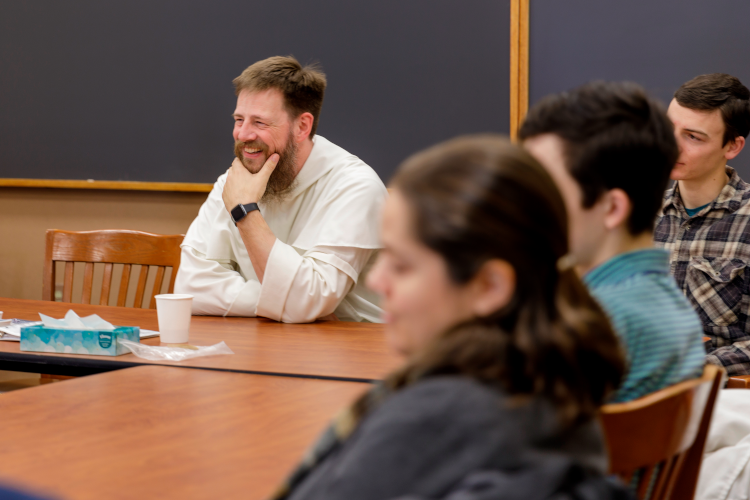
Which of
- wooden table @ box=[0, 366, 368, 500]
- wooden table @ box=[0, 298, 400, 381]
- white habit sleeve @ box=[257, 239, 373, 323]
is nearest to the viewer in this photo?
wooden table @ box=[0, 366, 368, 500]

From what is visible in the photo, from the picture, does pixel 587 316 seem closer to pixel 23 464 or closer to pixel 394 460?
pixel 394 460

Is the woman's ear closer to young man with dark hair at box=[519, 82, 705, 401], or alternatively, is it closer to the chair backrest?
young man with dark hair at box=[519, 82, 705, 401]

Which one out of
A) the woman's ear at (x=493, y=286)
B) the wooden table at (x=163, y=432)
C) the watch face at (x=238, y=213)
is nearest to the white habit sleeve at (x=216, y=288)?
the watch face at (x=238, y=213)

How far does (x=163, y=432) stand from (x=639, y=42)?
2509 mm

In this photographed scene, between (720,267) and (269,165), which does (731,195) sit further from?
(269,165)

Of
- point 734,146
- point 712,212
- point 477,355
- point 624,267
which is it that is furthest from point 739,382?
point 477,355

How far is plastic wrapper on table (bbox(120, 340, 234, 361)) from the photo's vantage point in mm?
1491

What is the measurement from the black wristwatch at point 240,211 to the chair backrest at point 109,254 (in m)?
0.40

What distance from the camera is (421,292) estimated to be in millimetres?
619

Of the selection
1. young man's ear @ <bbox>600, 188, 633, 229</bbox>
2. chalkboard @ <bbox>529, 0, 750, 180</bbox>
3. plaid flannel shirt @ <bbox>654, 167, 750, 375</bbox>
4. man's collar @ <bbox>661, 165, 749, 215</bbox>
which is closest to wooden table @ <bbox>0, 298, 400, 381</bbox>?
young man's ear @ <bbox>600, 188, 633, 229</bbox>

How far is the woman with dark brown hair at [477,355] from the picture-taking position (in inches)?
21.7

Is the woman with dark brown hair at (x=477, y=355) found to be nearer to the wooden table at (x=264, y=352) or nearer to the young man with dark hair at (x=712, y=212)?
the wooden table at (x=264, y=352)

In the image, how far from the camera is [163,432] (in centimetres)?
101

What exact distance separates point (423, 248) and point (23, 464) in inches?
23.9
